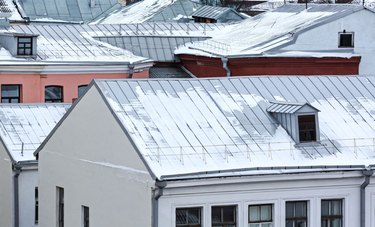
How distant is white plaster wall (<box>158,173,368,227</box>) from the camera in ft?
99.2

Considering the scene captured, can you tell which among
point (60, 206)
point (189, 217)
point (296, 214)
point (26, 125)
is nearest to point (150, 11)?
point (26, 125)

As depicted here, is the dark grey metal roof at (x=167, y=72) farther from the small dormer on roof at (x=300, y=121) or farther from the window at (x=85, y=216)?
the small dormer on roof at (x=300, y=121)

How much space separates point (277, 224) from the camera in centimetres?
3144

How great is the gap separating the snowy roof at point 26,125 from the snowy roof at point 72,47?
9.19 m

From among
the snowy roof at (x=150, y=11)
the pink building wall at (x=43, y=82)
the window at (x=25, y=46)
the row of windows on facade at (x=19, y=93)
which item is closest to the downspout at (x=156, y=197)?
the row of windows on facade at (x=19, y=93)

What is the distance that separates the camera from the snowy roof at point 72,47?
53.0m

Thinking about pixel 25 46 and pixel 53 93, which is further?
pixel 53 93

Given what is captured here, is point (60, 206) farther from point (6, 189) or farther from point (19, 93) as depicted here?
point (19, 93)

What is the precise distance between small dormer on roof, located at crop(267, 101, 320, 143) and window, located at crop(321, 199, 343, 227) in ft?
5.22

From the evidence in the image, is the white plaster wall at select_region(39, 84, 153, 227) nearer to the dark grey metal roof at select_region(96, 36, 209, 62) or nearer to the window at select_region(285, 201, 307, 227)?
the window at select_region(285, 201, 307, 227)

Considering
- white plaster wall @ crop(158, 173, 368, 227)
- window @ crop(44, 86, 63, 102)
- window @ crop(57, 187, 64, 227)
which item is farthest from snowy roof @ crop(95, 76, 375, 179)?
window @ crop(44, 86, 63, 102)

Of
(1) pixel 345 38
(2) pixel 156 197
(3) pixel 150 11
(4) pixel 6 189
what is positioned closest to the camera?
(2) pixel 156 197

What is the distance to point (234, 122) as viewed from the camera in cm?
3284

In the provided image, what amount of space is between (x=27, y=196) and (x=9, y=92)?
12430mm
